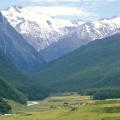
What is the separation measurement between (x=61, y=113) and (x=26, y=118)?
45.5ft

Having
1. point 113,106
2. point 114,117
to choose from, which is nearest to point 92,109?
point 113,106

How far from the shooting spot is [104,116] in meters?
166

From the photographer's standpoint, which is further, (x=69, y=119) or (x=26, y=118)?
(x=26, y=118)

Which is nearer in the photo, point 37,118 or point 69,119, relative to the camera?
point 69,119

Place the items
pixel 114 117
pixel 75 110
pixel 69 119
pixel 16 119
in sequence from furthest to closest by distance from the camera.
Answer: pixel 16 119
pixel 75 110
pixel 69 119
pixel 114 117

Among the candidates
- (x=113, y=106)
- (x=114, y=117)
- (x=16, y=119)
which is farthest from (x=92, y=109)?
(x=16, y=119)

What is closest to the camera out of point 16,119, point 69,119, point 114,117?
point 114,117

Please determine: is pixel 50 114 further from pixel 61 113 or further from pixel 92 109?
pixel 92 109

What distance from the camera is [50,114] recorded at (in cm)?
19788

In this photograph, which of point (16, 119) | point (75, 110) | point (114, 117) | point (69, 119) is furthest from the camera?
point (16, 119)

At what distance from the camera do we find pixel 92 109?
181 meters

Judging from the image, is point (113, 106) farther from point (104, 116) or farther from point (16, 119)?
point (16, 119)

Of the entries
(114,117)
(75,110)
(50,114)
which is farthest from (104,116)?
(50,114)

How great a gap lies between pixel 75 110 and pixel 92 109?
27.6 feet
